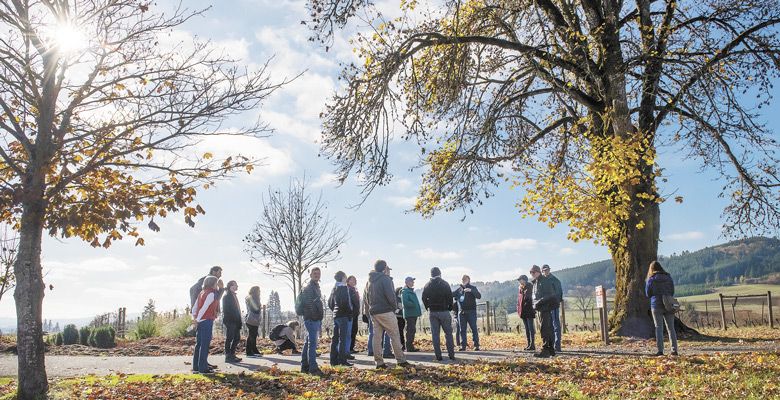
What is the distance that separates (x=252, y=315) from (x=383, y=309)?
526cm

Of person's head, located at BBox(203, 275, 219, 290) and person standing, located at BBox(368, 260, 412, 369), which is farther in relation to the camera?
person's head, located at BBox(203, 275, 219, 290)

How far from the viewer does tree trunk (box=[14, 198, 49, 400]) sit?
341 inches

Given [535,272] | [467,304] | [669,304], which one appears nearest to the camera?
[669,304]

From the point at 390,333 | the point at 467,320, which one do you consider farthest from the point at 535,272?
the point at 390,333

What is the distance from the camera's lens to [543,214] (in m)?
14.9

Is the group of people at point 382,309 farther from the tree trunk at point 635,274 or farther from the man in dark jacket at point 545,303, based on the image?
the tree trunk at point 635,274

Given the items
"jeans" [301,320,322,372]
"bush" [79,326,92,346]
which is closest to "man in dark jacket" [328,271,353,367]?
Result: "jeans" [301,320,322,372]

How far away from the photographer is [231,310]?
12.5 metres

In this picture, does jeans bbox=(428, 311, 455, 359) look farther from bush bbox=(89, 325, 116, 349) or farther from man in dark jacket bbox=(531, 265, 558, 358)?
bush bbox=(89, 325, 116, 349)

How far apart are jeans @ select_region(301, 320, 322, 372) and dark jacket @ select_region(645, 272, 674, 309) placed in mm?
6166

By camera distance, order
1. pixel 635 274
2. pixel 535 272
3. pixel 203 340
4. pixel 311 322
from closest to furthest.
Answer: pixel 311 322, pixel 203 340, pixel 535 272, pixel 635 274

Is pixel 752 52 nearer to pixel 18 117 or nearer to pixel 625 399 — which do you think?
pixel 625 399

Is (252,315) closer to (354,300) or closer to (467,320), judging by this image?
(354,300)

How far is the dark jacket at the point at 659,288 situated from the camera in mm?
10453
